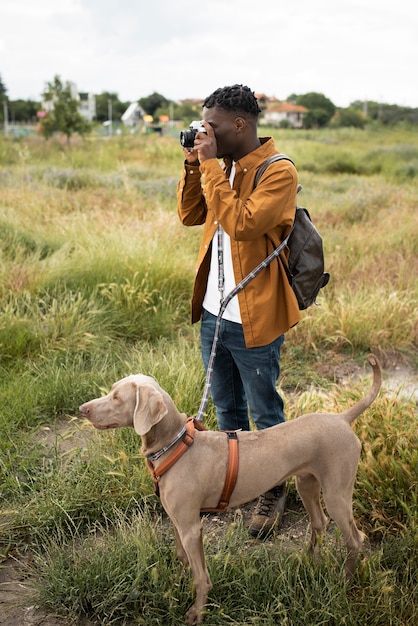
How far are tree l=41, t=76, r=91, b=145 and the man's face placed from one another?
71.0ft

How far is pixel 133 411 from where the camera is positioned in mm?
2236

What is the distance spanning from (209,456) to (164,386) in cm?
157

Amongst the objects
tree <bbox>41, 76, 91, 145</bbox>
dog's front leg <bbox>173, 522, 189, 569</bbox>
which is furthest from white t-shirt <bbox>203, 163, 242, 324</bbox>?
tree <bbox>41, 76, 91, 145</bbox>

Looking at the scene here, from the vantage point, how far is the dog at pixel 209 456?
7.34 feet

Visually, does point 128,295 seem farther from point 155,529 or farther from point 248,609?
point 248,609

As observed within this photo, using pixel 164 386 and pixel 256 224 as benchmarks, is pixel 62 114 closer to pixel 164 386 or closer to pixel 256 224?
pixel 164 386

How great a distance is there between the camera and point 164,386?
12.7ft

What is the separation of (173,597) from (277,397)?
1063 millimetres

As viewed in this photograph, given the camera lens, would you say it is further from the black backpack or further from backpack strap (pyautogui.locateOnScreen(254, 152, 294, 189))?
the black backpack

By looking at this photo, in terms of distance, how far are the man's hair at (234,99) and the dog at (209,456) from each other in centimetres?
125

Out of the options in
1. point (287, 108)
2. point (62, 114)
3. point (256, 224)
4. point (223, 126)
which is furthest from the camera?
point (287, 108)

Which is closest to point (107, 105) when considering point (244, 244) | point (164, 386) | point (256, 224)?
point (164, 386)

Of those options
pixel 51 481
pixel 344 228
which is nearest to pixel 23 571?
pixel 51 481

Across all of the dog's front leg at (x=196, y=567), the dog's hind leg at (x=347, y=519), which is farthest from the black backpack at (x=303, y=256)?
the dog's front leg at (x=196, y=567)
